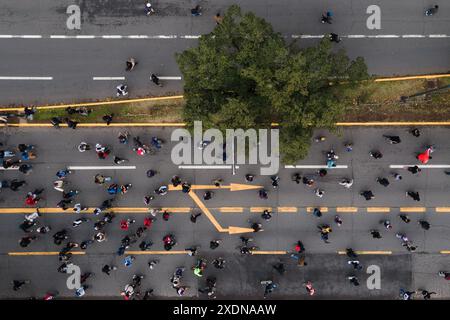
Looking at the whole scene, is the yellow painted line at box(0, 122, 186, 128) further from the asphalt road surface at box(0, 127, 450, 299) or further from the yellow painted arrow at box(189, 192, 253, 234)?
the yellow painted arrow at box(189, 192, 253, 234)

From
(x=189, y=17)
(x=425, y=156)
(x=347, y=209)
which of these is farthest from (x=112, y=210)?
(x=425, y=156)

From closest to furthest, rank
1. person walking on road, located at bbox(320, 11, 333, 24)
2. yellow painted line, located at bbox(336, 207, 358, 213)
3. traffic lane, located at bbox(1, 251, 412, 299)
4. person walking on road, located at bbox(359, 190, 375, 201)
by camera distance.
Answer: person walking on road, located at bbox(320, 11, 333, 24) → person walking on road, located at bbox(359, 190, 375, 201) → yellow painted line, located at bbox(336, 207, 358, 213) → traffic lane, located at bbox(1, 251, 412, 299)

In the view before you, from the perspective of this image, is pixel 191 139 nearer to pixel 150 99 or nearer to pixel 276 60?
pixel 150 99

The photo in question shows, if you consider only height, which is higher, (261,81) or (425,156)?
(261,81)

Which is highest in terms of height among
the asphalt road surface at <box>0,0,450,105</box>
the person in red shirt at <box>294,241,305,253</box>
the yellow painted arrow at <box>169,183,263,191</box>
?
the asphalt road surface at <box>0,0,450,105</box>

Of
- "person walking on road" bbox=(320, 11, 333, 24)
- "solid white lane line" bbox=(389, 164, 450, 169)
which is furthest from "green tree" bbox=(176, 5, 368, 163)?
"solid white lane line" bbox=(389, 164, 450, 169)

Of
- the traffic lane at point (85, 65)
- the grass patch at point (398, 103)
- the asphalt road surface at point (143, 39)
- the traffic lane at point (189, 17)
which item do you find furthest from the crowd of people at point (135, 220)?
the traffic lane at point (189, 17)

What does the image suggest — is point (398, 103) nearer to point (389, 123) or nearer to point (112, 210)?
point (389, 123)
